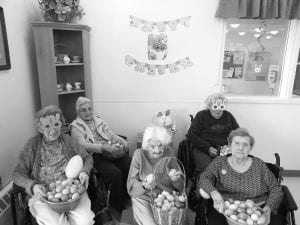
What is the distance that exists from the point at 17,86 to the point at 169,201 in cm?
160

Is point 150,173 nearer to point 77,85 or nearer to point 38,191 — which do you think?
point 38,191

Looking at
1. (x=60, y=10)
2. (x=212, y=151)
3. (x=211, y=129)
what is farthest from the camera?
(x=211, y=129)

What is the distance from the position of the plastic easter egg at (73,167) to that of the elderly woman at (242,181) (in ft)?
2.69

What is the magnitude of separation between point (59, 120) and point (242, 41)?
214 cm

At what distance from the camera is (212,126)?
239 cm

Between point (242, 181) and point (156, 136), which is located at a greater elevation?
point (156, 136)

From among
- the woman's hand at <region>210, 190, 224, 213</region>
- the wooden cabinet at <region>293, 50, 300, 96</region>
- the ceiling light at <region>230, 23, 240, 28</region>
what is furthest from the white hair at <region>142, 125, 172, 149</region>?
the wooden cabinet at <region>293, 50, 300, 96</region>

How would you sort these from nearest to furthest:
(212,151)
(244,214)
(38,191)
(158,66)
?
1. (244,214)
2. (38,191)
3. (212,151)
4. (158,66)

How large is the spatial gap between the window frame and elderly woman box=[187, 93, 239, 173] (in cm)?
41

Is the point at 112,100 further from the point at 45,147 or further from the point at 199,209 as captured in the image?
the point at 199,209

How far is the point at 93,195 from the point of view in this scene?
1751mm

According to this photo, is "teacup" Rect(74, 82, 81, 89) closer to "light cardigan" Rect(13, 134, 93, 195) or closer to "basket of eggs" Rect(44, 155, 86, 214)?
"light cardigan" Rect(13, 134, 93, 195)

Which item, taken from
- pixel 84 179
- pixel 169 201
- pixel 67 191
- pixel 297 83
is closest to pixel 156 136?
pixel 169 201

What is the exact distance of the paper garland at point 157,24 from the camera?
8.25ft
